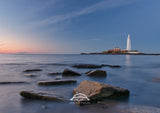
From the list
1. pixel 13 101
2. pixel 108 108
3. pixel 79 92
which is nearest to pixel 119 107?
pixel 108 108

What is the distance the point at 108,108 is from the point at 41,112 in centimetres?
225

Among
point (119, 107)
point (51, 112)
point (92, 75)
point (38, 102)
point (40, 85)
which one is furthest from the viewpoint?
point (92, 75)

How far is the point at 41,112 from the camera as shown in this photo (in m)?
4.20

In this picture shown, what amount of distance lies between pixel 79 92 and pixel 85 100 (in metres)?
0.85

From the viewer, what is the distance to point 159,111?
4.31m

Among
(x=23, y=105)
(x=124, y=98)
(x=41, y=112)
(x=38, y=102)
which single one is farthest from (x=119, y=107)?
(x=23, y=105)

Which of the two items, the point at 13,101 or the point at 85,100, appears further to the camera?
the point at 13,101

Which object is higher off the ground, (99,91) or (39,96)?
(99,91)

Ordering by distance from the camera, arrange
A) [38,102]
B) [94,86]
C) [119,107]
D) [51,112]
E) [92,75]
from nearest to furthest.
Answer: [51,112]
[119,107]
[38,102]
[94,86]
[92,75]

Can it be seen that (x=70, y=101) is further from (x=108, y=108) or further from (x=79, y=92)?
(x=108, y=108)

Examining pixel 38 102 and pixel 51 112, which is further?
pixel 38 102

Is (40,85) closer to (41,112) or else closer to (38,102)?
(38,102)

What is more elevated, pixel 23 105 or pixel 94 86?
pixel 94 86

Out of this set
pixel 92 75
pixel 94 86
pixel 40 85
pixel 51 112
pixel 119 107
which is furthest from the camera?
pixel 92 75
